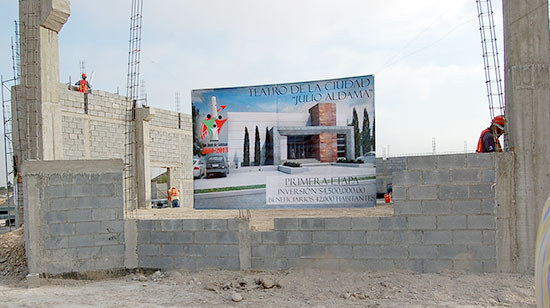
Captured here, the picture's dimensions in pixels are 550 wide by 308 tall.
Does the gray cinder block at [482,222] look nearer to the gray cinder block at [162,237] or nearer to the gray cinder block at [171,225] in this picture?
the gray cinder block at [171,225]

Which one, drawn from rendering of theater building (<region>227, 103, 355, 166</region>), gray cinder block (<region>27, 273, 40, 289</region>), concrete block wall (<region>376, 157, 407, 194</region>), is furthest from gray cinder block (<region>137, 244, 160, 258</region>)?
concrete block wall (<region>376, 157, 407, 194</region>)

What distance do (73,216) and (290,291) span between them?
3.67 meters

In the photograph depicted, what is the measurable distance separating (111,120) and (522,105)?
13975 mm

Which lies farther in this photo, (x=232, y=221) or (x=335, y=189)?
(x=335, y=189)

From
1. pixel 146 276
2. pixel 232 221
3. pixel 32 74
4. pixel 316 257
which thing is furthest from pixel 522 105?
pixel 32 74

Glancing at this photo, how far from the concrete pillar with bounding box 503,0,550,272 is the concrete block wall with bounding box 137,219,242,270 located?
403 centimetres

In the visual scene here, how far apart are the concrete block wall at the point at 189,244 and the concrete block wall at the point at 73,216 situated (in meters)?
0.44

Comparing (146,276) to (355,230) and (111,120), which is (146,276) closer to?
(355,230)

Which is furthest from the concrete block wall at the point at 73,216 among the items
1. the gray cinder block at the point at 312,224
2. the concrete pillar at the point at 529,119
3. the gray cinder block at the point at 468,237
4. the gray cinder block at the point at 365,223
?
the concrete pillar at the point at 529,119

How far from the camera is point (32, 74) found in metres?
11.6

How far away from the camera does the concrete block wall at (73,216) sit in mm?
7137

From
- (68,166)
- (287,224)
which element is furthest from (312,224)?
(68,166)

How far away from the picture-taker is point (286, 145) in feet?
27.6

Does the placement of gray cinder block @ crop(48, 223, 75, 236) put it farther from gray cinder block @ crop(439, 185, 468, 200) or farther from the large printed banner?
gray cinder block @ crop(439, 185, 468, 200)
